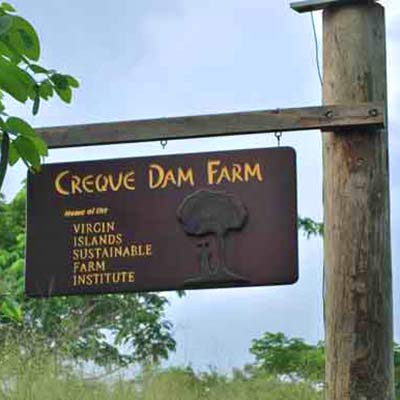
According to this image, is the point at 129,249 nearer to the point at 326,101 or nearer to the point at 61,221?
the point at 61,221

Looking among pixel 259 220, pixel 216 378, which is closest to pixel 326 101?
pixel 259 220

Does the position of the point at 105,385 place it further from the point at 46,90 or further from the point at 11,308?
the point at 46,90

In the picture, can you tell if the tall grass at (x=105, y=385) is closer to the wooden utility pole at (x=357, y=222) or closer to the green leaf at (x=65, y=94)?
the wooden utility pole at (x=357, y=222)

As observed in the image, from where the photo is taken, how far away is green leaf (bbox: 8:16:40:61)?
2285 millimetres

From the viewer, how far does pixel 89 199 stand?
4.84 m

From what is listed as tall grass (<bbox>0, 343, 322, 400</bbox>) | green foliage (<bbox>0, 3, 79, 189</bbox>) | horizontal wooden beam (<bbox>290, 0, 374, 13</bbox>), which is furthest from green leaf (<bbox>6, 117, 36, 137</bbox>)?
tall grass (<bbox>0, 343, 322, 400</bbox>)

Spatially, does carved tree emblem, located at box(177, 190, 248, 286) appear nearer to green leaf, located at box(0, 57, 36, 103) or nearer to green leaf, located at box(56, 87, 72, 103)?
green leaf, located at box(56, 87, 72, 103)

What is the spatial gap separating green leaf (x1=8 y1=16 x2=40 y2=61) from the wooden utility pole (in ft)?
7.95

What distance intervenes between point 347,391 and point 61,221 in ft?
4.91

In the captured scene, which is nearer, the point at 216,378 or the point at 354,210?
the point at 354,210

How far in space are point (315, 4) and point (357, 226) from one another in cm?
108

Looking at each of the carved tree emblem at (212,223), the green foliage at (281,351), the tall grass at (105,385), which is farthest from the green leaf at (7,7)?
the green foliage at (281,351)

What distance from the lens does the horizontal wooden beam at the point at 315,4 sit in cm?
479

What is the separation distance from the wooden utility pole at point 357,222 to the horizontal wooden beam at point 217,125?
95 mm
